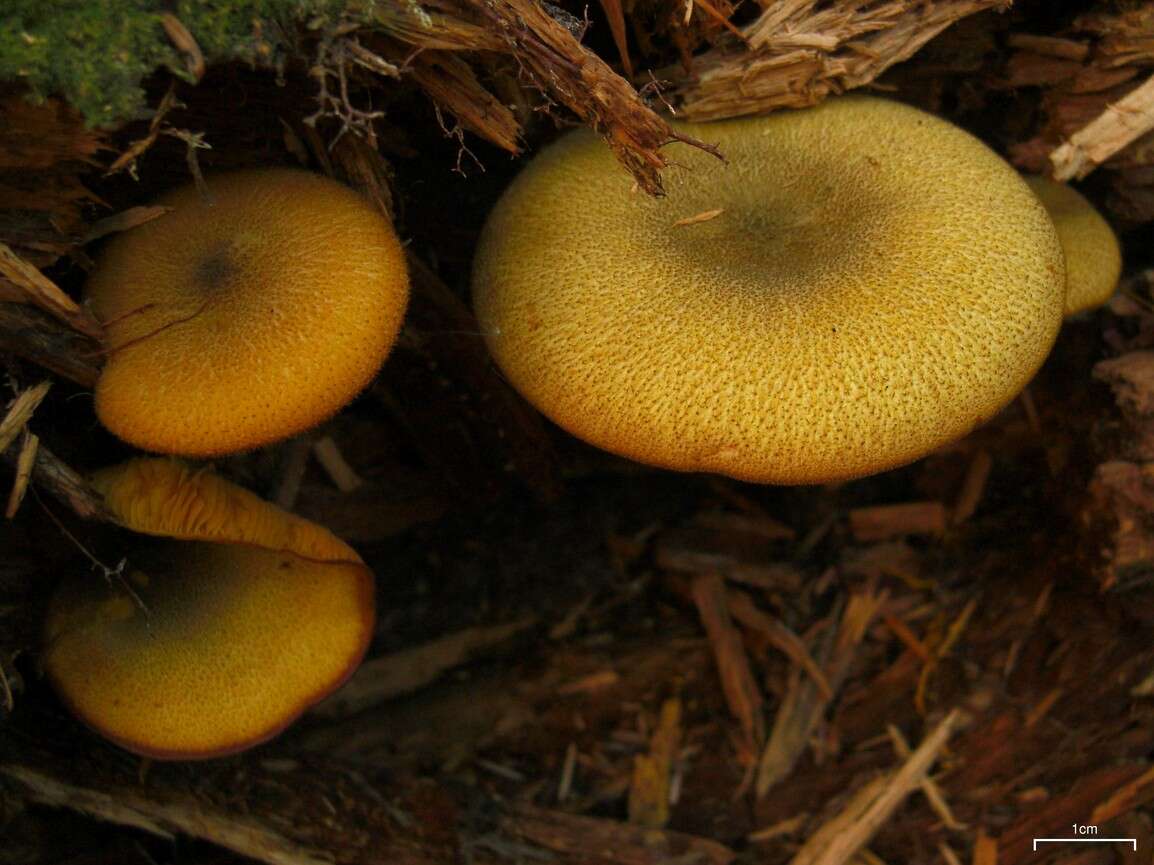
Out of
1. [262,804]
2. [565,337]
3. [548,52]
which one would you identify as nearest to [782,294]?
[565,337]

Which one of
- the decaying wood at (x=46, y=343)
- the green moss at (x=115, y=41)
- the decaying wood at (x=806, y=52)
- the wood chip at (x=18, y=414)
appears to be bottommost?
the wood chip at (x=18, y=414)

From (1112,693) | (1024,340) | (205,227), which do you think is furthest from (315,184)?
(1112,693)

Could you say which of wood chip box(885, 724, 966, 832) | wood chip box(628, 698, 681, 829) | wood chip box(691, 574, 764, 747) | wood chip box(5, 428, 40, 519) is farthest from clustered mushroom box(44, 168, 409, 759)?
wood chip box(885, 724, 966, 832)

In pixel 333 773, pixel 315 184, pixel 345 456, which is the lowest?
pixel 333 773

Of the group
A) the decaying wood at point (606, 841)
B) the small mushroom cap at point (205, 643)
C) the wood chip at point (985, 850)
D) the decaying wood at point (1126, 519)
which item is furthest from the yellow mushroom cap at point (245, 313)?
the wood chip at point (985, 850)

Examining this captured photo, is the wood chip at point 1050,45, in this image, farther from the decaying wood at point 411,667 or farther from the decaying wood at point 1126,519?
the decaying wood at point 411,667

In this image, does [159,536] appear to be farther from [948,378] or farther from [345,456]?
[948,378]

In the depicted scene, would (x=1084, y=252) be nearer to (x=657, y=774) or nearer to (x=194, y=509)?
(x=657, y=774)
